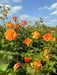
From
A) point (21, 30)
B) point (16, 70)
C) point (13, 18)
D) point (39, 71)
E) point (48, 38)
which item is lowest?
point (39, 71)

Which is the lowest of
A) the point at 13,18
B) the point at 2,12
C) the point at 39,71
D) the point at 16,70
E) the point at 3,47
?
the point at 39,71

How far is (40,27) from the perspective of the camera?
9.40ft

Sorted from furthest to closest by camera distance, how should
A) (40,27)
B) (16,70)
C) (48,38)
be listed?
(40,27) < (48,38) < (16,70)

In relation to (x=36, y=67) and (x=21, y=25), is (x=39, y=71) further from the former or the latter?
(x=21, y=25)

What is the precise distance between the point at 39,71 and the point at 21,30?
119 centimetres

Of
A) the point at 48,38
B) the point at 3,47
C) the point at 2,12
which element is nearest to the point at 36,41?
the point at 48,38

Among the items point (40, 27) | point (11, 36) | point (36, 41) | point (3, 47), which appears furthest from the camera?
point (40, 27)

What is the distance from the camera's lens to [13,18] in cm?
249

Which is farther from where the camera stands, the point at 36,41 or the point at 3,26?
the point at 3,26

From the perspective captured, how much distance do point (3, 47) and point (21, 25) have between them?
90cm

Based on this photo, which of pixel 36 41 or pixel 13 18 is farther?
pixel 13 18

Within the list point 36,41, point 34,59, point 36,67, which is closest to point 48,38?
point 36,41

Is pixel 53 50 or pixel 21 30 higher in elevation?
pixel 21 30

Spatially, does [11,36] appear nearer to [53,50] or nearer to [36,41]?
[36,41]
